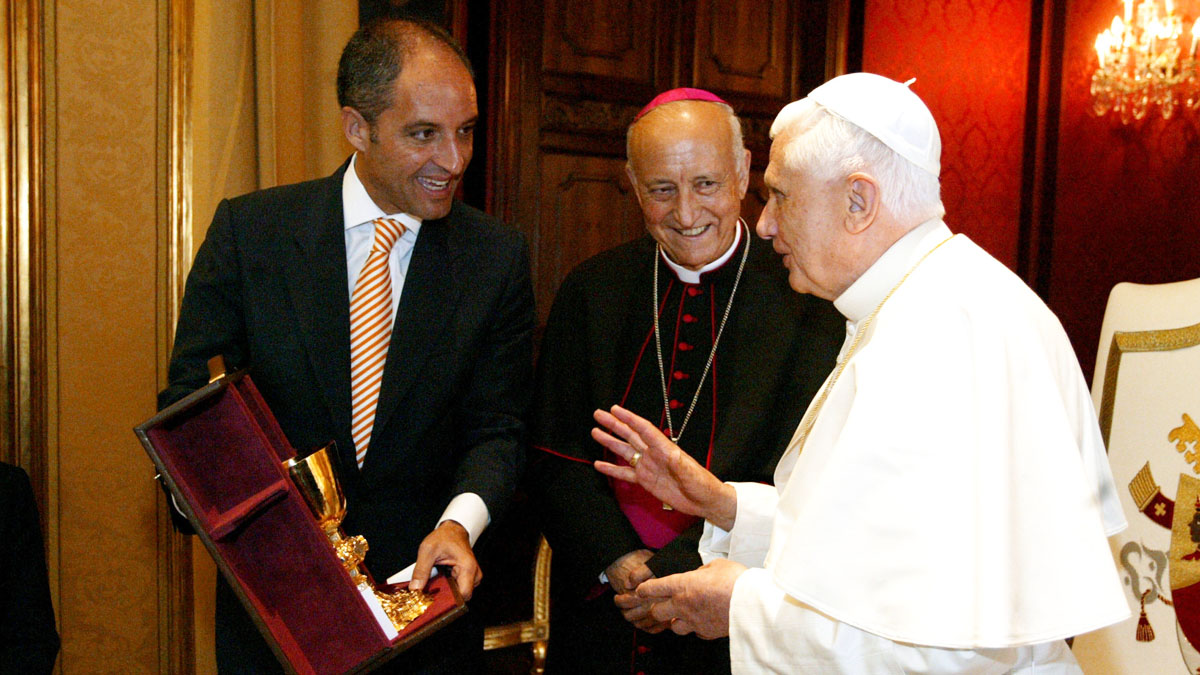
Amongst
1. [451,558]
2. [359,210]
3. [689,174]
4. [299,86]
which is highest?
[299,86]

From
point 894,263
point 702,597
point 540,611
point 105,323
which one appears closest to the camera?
point 894,263

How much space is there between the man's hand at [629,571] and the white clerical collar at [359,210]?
2.89 feet

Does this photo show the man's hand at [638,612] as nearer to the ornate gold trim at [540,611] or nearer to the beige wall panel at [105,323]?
the ornate gold trim at [540,611]

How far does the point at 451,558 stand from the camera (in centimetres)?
194

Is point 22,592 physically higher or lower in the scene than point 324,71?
lower

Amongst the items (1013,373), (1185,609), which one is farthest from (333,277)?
(1185,609)

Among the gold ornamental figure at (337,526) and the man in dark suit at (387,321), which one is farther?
the man in dark suit at (387,321)

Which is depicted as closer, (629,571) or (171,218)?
(629,571)

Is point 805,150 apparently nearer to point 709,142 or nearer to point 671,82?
point 709,142

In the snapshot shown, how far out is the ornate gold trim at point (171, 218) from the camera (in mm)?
3342

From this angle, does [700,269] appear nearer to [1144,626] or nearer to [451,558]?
[451,558]

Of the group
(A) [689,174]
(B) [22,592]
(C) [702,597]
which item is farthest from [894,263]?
(B) [22,592]

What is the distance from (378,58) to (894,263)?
3.98 ft

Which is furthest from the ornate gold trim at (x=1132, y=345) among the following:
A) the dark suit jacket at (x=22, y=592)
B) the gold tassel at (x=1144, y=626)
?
the dark suit jacket at (x=22, y=592)
